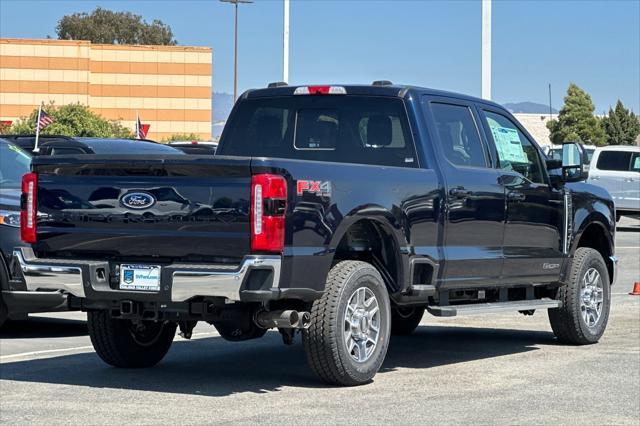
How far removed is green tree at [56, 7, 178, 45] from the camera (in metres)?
134

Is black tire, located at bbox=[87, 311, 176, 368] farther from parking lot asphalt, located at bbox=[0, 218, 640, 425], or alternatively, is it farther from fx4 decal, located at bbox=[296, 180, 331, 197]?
fx4 decal, located at bbox=[296, 180, 331, 197]

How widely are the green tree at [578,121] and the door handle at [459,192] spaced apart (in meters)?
90.9

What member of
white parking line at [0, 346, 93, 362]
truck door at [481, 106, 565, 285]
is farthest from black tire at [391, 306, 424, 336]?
white parking line at [0, 346, 93, 362]

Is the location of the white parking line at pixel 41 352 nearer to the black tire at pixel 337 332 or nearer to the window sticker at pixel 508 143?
the black tire at pixel 337 332

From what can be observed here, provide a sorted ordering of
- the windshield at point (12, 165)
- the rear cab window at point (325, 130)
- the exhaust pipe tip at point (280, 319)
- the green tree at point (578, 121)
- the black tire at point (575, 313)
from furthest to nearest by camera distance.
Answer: the green tree at point (578, 121), the windshield at point (12, 165), the black tire at point (575, 313), the rear cab window at point (325, 130), the exhaust pipe tip at point (280, 319)

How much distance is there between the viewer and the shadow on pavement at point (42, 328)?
13.2 meters

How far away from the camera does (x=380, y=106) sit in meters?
10.8

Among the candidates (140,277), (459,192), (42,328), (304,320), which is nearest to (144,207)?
(140,277)

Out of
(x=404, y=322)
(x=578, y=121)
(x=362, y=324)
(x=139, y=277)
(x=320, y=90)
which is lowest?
(x=404, y=322)

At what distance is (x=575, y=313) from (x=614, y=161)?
25.3 m

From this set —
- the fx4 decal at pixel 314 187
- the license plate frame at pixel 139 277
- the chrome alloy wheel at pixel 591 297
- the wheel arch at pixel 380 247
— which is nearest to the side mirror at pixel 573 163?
the chrome alloy wheel at pixel 591 297

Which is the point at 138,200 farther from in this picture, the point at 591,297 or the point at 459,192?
the point at 591,297

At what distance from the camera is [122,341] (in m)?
10.4

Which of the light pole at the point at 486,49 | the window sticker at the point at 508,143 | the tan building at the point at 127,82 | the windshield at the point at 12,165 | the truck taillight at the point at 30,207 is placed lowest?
the truck taillight at the point at 30,207
